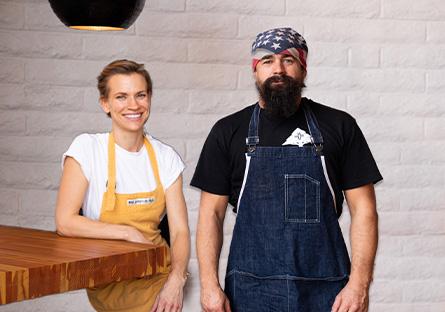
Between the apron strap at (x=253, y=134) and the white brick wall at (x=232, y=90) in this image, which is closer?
the apron strap at (x=253, y=134)

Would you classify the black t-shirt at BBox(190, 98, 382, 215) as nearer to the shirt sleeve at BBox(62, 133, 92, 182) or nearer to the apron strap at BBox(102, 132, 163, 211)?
the apron strap at BBox(102, 132, 163, 211)

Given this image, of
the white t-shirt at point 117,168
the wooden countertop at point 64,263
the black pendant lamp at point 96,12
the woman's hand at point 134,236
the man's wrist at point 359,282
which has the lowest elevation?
the man's wrist at point 359,282

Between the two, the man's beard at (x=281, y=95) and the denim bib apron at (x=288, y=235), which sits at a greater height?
the man's beard at (x=281, y=95)

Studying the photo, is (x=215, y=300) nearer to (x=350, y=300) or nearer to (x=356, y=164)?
(x=350, y=300)

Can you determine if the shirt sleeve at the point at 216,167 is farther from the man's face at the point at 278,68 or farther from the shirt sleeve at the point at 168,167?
the man's face at the point at 278,68

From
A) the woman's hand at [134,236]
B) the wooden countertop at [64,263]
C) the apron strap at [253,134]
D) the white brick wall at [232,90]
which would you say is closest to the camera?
the wooden countertop at [64,263]

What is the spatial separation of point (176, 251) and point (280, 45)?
647 millimetres

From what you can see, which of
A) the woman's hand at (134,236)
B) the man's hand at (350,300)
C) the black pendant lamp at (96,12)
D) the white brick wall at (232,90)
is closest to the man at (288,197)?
the man's hand at (350,300)

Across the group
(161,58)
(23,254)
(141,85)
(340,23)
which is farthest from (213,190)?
(340,23)

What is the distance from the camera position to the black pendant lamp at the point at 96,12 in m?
2.53

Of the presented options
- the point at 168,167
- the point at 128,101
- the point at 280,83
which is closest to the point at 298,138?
the point at 280,83

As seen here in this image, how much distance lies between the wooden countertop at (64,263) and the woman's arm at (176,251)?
0.12 meters

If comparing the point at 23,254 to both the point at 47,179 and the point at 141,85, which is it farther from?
the point at 47,179

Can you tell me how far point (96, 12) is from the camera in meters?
2.53
